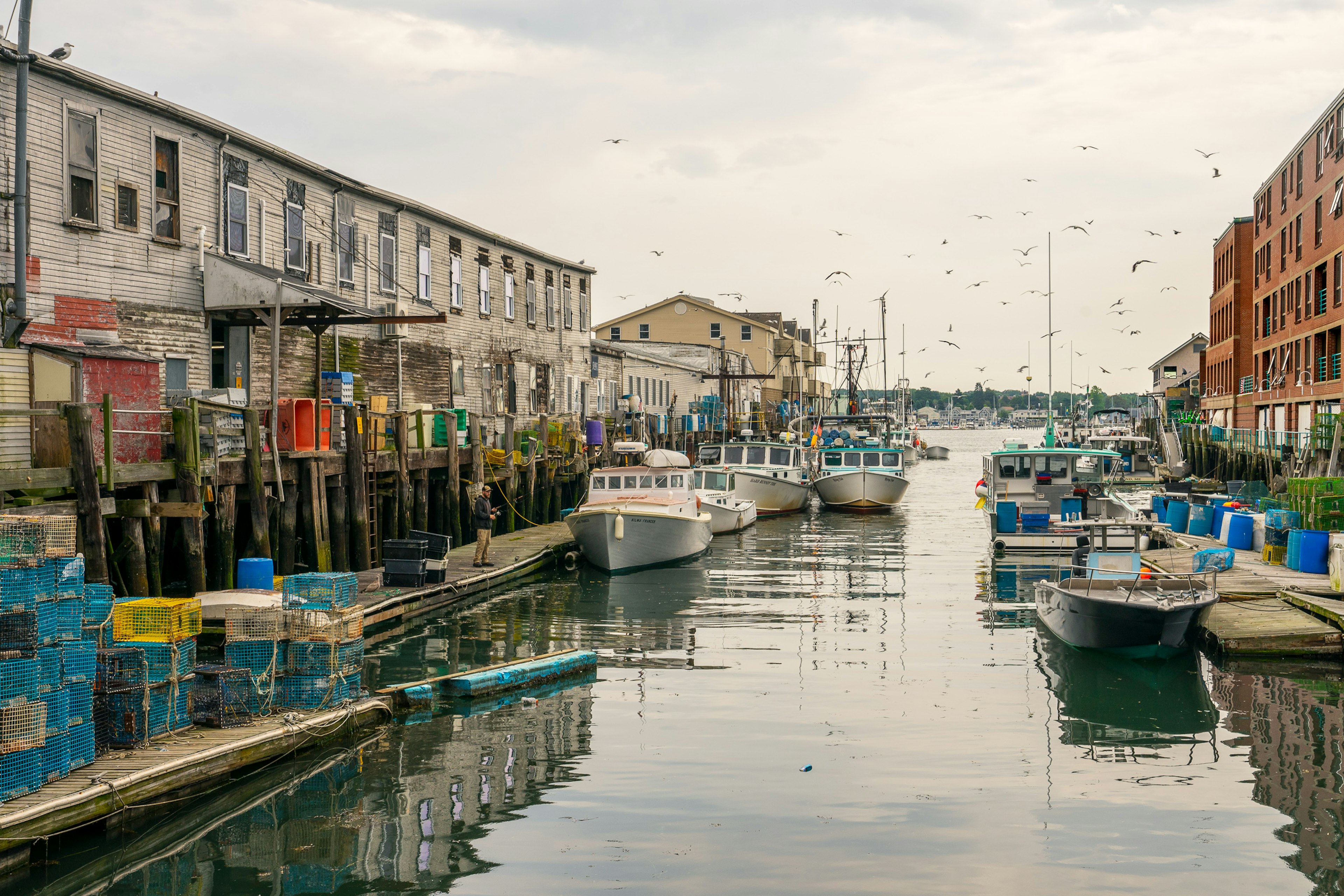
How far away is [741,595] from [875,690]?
9.15m

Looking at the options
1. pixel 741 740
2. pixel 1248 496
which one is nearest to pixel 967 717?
pixel 741 740

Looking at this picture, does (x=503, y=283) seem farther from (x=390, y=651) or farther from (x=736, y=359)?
(x=736, y=359)

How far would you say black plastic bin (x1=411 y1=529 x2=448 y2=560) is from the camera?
22.4m

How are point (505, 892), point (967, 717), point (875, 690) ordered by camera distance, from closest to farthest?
point (505, 892), point (967, 717), point (875, 690)

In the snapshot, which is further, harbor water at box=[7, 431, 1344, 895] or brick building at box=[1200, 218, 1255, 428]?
brick building at box=[1200, 218, 1255, 428]

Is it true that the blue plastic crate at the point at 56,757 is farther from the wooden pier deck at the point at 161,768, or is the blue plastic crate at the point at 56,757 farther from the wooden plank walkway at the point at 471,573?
the wooden plank walkway at the point at 471,573

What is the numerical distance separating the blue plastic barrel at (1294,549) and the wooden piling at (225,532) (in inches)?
772

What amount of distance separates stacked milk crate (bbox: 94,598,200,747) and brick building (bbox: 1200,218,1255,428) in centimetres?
5622

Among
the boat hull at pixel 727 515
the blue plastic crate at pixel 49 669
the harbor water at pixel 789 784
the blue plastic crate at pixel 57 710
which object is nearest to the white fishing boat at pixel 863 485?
the boat hull at pixel 727 515

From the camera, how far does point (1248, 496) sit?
35.0 meters

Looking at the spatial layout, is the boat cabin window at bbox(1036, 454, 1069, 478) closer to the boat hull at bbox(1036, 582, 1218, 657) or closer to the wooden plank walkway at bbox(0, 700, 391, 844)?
the boat hull at bbox(1036, 582, 1218, 657)

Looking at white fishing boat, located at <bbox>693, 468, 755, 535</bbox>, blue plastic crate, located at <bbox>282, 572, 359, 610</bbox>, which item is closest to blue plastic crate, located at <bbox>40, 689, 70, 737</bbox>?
blue plastic crate, located at <bbox>282, 572, 359, 610</bbox>

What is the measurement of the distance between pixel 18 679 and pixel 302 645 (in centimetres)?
381

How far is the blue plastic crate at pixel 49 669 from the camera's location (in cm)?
981
